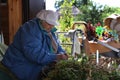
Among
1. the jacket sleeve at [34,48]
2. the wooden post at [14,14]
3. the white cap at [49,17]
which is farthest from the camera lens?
the wooden post at [14,14]

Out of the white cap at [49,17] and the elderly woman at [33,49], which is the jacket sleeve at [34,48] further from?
the white cap at [49,17]

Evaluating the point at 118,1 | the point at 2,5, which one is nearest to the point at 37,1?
the point at 2,5

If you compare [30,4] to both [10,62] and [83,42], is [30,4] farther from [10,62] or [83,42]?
[10,62]

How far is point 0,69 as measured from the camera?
2715mm

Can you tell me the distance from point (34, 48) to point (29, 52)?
50 mm

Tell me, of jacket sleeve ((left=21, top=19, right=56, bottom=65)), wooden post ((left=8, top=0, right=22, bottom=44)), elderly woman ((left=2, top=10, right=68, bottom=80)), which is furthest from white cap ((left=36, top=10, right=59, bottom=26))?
wooden post ((left=8, top=0, right=22, bottom=44))

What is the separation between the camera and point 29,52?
7.92ft

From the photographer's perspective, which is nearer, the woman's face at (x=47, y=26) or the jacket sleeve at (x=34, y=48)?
the jacket sleeve at (x=34, y=48)

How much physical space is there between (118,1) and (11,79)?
Answer: 5348 millimetres

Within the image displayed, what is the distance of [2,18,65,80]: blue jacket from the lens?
7.93 feet

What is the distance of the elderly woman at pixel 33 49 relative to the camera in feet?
7.94

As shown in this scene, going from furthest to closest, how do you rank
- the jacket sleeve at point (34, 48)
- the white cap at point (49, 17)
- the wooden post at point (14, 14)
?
the wooden post at point (14, 14) → the white cap at point (49, 17) → the jacket sleeve at point (34, 48)

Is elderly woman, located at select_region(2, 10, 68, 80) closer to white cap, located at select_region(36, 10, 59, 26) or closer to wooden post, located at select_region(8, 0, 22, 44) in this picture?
white cap, located at select_region(36, 10, 59, 26)

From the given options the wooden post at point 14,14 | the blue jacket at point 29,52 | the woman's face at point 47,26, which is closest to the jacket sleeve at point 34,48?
the blue jacket at point 29,52
